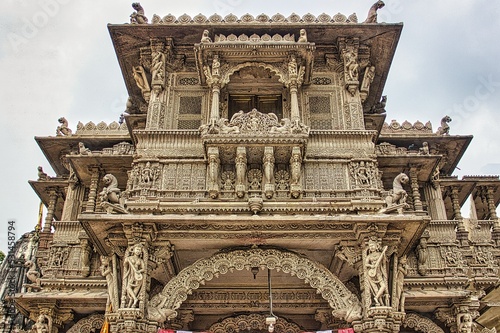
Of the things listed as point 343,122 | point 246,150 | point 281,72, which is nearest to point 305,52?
point 281,72

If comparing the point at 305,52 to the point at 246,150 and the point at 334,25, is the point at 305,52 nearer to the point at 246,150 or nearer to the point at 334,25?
the point at 334,25

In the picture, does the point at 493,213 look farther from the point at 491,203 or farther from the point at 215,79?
the point at 215,79

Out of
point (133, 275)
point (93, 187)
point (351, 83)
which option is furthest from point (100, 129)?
point (351, 83)

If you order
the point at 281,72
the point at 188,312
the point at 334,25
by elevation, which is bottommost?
the point at 188,312

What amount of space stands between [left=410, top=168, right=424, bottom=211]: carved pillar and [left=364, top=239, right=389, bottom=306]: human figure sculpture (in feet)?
16.0

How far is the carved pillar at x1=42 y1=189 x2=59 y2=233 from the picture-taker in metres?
17.7

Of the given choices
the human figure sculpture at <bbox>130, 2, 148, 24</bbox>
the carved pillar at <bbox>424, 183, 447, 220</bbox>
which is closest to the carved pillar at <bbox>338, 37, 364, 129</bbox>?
the carved pillar at <bbox>424, 183, 447, 220</bbox>

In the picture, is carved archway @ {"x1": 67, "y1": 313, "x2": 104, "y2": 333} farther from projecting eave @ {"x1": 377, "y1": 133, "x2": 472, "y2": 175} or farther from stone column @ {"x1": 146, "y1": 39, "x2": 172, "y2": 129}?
projecting eave @ {"x1": 377, "y1": 133, "x2": 472, "y2": 175}

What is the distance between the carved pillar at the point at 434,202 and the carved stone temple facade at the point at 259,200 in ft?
0.15

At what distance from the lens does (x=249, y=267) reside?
1232 cm

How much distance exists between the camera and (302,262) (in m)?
12.2

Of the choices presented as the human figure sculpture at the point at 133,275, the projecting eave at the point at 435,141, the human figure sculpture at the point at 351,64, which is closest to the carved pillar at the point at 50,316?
the human figure sculpture at the point at 133,275

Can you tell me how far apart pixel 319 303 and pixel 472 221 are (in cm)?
610

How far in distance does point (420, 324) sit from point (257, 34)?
940 cm
